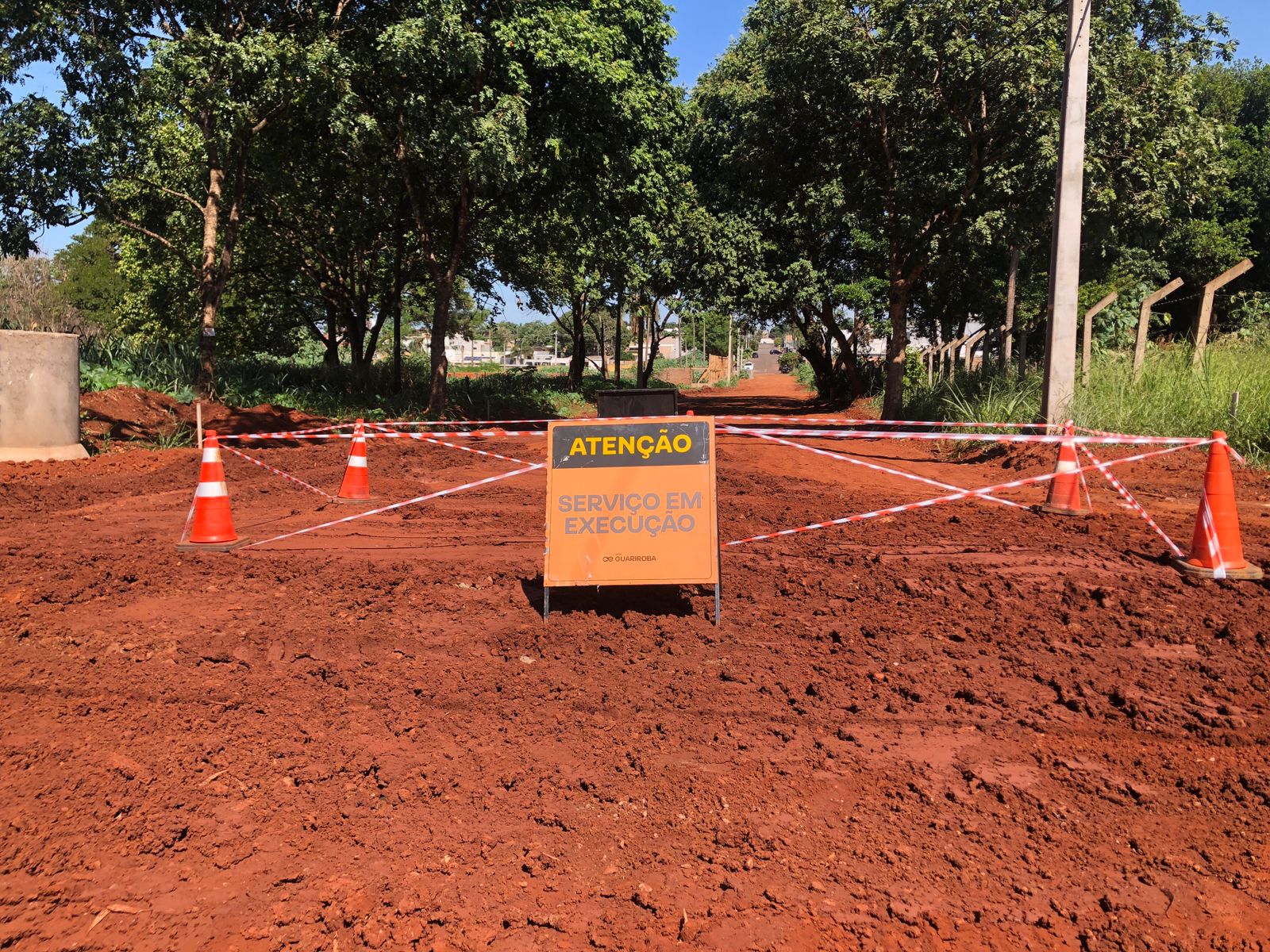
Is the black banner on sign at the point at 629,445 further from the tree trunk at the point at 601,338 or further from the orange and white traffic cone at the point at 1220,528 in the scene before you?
the tree trunk at the point at 601,338

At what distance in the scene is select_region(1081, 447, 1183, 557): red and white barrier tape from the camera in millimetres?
6703

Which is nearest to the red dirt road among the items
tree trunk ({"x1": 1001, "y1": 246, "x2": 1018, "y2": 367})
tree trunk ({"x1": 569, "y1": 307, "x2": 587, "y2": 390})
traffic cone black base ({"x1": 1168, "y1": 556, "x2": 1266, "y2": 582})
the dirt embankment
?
traffic cone black base ({"x1": 1168, "y1": 556, "x2": 1266, "y2": 582})

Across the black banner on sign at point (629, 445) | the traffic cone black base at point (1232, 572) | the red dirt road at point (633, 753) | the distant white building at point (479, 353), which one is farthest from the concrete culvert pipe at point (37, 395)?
the distant white building at point (479, 353)

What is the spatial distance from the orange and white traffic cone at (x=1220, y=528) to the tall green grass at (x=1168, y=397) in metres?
5.74

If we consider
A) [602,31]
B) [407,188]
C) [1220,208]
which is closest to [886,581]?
[602,31]

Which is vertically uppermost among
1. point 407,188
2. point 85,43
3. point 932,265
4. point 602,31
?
point 602,31

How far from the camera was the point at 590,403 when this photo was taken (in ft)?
117

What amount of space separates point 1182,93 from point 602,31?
11102 millimetres

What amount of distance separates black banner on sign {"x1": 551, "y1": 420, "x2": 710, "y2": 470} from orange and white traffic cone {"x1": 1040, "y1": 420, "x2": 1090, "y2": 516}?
4.62 metres

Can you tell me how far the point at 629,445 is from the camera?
5.63 metres

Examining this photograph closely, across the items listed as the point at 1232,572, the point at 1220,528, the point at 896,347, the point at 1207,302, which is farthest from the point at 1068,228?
the point at 896,347

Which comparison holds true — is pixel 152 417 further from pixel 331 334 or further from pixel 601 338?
pixel 601 338

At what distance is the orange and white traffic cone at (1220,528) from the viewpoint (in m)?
6.13

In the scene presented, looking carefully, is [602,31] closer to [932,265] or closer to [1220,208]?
[932,265]
